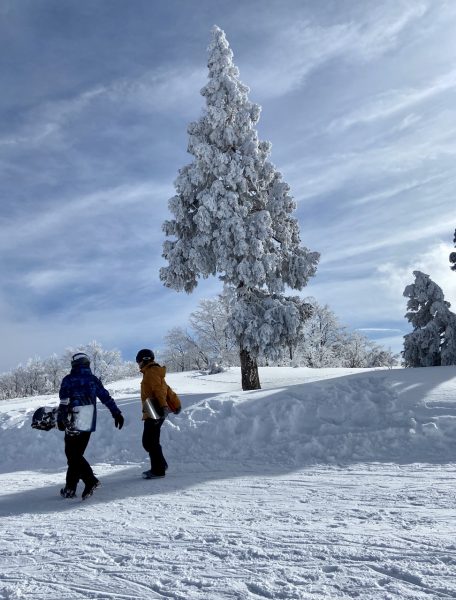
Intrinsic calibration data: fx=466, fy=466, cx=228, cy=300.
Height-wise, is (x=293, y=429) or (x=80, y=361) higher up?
(x=80, y=361)

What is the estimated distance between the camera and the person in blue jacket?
255 inches

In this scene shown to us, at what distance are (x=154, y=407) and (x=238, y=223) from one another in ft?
34.1

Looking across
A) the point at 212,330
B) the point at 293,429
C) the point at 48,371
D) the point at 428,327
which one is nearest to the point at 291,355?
the point at 212,330

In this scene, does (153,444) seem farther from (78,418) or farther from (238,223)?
(238,223)

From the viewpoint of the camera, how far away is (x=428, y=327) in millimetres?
19047

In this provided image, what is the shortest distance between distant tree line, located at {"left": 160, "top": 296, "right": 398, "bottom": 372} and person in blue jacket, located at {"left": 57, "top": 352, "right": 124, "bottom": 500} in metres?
29.5

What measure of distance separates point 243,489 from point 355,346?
4666 centimetres

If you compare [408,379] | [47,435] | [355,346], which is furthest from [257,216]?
[355,346]

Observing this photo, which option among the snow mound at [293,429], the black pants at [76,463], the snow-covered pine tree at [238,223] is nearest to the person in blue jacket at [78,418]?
the black pants at [76,463]

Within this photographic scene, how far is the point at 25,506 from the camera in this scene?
6.05 m

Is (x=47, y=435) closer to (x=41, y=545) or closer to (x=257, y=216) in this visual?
(x=41, y=545)

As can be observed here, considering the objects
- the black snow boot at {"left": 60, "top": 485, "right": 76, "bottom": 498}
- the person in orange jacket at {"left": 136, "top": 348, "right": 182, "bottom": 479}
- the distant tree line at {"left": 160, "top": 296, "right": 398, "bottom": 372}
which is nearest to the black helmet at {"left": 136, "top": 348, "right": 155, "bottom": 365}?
the person in orange jacket at {"left": 136, "top": 348, "right": 182, "bottom": 479}

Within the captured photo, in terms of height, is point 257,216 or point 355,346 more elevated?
point 257,216

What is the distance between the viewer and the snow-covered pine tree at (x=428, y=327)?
1873 centimetres
